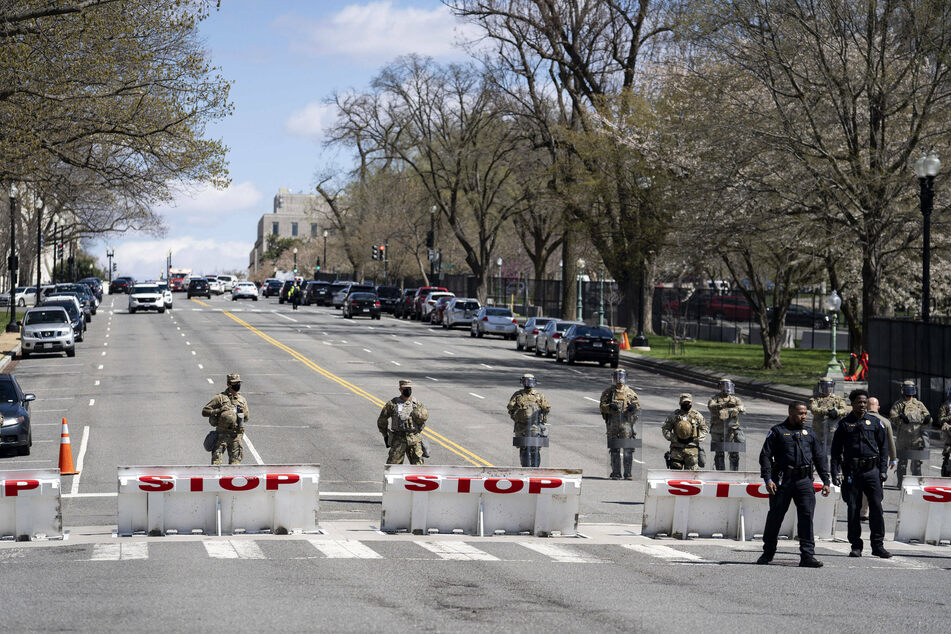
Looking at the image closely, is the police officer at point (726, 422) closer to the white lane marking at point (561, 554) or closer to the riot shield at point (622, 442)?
the riot shield at point (622, 442)

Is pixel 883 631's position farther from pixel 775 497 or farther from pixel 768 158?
pixel 768 158

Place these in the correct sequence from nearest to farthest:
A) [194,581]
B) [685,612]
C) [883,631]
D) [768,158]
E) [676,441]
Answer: [883,631]
[685,612]
[194,581]
[676,441]
[768,158]

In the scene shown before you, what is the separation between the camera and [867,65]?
3447cm

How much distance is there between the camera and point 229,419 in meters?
17.5

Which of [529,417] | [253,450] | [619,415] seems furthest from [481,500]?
[253,450]

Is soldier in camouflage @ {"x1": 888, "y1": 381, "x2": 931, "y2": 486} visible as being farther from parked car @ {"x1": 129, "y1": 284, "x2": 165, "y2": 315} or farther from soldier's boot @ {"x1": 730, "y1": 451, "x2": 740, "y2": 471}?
parked car @ {"x1": 129, "y1": 284, "x2": 165, "y2": 315}

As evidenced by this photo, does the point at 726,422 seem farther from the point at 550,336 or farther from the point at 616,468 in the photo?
the point at 550,336

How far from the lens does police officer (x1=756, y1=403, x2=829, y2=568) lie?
13000 mm

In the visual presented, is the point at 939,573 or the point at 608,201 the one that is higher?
the point at 608,201

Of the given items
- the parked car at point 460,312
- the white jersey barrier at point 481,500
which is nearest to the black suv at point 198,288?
the parked car at point 460,312

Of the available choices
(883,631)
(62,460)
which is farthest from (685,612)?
(62,460)

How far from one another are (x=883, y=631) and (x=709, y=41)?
28.5 meters

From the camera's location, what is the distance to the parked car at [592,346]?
4500cm

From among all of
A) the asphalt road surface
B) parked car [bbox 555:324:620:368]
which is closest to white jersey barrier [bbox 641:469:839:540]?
the asphalt road surface
